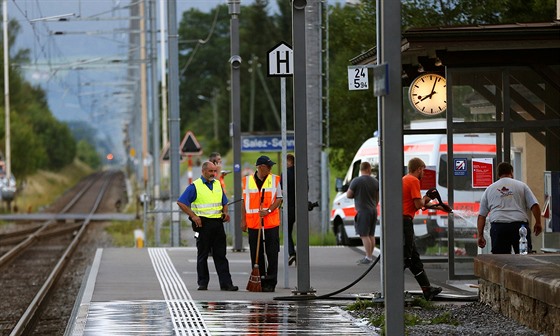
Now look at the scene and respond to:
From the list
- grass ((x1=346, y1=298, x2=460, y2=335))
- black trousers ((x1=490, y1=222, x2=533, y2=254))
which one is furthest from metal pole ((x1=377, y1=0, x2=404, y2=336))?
black trousers ((x1=490, y1=222, x2=533, y2=254))

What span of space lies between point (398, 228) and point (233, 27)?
58.9ft

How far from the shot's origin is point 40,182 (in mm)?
124250

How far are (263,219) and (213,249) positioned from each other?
840mm

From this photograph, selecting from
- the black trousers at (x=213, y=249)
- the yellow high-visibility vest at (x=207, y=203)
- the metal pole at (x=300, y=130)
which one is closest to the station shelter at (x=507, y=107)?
the metal pole at (x=300, y=130)

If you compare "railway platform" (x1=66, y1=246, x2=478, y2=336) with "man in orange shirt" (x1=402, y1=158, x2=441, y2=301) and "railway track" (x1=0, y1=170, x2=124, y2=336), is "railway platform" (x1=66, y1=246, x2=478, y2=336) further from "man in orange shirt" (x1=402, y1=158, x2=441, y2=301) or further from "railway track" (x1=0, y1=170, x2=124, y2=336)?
"railway track" (x1=0, y1=170, x2=124, y2=336)

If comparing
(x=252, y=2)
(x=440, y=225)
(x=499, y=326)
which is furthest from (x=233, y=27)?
→ (x=252, y=2)

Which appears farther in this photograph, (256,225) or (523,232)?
(256,225)

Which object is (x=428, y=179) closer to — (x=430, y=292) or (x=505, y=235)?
(x=505, y=235)

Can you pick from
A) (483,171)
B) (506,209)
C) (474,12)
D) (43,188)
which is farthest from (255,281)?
(43,188)

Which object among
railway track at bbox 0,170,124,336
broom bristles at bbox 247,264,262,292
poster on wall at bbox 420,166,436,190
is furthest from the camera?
poster on wall at bbox 420,166,436,190

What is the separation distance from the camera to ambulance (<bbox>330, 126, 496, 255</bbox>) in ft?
64.0

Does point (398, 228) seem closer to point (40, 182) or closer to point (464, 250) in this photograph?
point (464, 250)

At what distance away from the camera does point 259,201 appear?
18797 millimetres

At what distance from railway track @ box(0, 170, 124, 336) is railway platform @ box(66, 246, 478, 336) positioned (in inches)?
40.3
